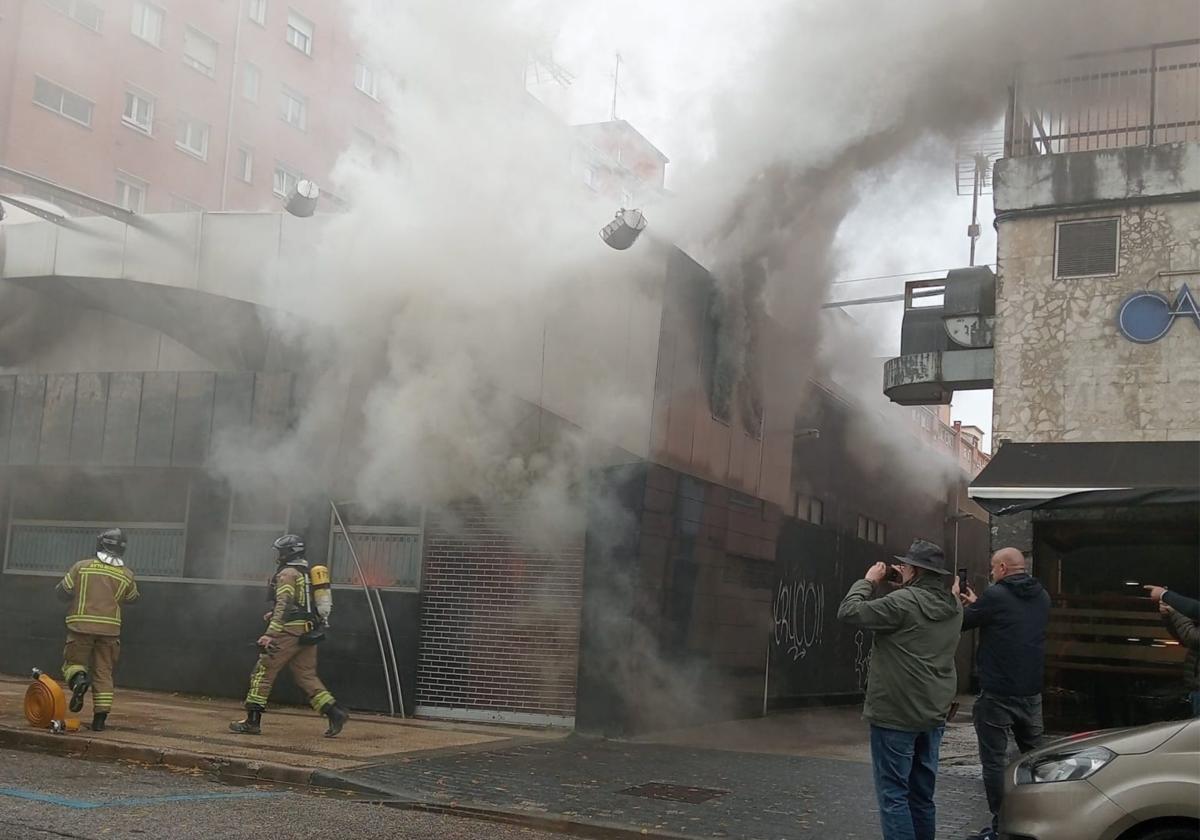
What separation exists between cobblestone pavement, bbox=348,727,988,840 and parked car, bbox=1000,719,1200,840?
1.30 metres

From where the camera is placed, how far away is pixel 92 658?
25.7ft

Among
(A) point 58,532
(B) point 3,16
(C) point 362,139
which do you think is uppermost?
(B) point 3,16

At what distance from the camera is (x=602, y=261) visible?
9211mm

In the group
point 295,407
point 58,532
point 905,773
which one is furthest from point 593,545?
point 58,532

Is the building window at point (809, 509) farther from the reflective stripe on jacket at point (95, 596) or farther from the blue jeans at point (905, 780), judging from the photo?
the blue jeans at point (905, 780)

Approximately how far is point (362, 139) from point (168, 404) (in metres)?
3.28

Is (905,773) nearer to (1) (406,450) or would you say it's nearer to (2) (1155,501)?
(2) (1155,501)

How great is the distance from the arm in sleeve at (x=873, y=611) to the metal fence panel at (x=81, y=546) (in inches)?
303

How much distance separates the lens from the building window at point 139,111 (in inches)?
881

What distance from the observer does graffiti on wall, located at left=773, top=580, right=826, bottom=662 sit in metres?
12.3

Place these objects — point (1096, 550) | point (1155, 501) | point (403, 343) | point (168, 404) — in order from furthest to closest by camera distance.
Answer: point (168, 404)
point (403, 343)
point (1096, 550)
point (1155, 501)

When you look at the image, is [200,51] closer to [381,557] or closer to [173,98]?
[173,98]

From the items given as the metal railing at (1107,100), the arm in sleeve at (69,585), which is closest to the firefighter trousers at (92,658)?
the arm in sleeve at (69,585)

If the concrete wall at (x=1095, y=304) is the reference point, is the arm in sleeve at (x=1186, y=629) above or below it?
below
